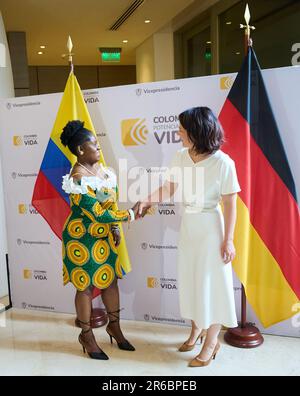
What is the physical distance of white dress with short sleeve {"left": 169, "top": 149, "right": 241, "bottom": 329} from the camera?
216 centimetres

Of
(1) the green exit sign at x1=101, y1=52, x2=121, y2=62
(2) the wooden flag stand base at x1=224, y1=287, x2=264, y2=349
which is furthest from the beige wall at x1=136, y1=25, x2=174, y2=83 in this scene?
(2) the wooden flag stand base at x1=224, y1=287, x2=264, y2=349

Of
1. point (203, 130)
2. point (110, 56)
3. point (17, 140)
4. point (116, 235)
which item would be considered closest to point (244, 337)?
point (116, 235)

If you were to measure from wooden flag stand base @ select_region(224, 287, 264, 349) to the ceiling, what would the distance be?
4.87 metres

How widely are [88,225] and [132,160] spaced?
744 millimetres

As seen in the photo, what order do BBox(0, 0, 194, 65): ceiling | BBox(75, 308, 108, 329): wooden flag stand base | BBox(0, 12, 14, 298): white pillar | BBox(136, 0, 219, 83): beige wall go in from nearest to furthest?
BBox(75, 308, 108, 329): wooden flag stand base, BBox(0, 12, 14, 298): white pillar, BBox(0, 0, 194, 65): ceiling, BBox(136, 0, 219, 83): beige wall

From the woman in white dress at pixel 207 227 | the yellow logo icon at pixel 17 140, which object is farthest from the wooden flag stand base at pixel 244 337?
the yellow logo icon at pixel 17 140

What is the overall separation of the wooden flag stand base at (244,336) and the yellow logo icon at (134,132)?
49.7 inches

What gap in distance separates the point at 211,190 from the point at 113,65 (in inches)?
363

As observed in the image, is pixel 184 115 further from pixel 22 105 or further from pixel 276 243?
pixel 22 105

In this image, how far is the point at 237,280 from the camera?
2787mm

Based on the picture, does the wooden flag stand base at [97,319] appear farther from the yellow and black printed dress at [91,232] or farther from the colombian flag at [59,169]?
the yellow and black printed dress at [91,232]

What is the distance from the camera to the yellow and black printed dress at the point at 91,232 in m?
2.27

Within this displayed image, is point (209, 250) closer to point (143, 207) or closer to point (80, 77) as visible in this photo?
point (143, 207)

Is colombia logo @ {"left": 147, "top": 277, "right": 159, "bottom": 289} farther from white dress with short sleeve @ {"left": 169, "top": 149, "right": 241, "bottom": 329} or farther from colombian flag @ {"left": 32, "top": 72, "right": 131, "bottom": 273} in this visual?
white dress with short sleeve @ {"left": 169, "top": 149, "right": 241, "bottom": 329}
